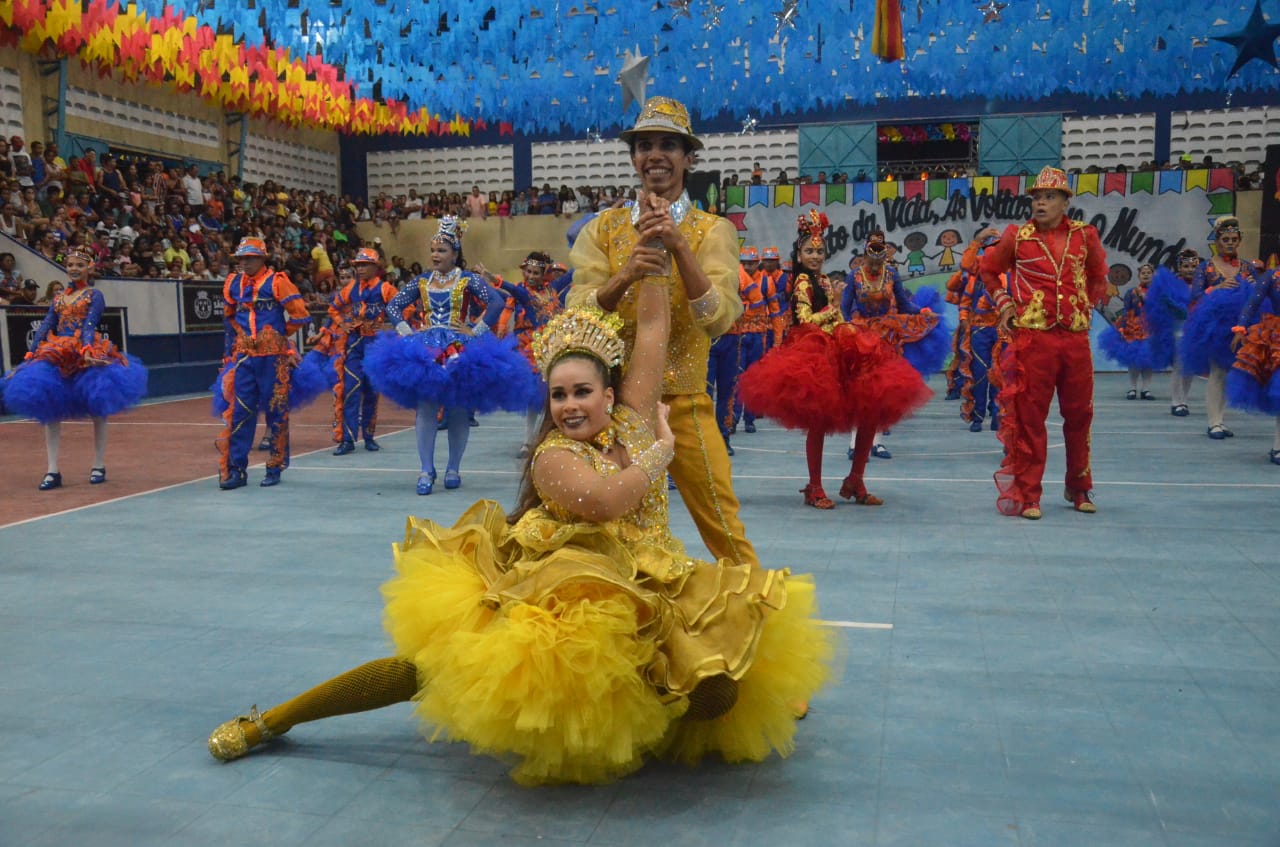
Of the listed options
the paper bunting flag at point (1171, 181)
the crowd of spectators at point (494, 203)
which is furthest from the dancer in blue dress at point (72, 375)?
the paper bunting flag at point (1171, 181)

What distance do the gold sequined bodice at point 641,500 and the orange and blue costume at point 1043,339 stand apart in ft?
14.5

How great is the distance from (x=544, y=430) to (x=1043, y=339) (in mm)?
4778

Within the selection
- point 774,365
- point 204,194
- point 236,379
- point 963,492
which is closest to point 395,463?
point 236,379

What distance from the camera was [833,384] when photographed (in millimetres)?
7219

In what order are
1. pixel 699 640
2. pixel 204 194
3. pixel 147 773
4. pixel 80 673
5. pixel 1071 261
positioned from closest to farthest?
pixel 699 640, pixel 147 773, pixel 80 673, pixel 1071 261, pixel 204 194

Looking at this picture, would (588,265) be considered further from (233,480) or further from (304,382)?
(304,382)

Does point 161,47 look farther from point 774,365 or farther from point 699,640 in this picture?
point 699,640

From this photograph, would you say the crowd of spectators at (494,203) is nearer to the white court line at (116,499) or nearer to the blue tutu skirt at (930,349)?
the blue tutu skirt at (930,349)

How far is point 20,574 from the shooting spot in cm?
586

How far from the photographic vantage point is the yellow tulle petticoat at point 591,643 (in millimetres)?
2730

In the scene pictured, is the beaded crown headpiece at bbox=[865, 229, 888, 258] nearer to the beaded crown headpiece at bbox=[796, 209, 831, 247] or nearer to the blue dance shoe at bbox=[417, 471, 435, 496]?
the beaded crown headpiece at bbox=[796, 209, 831, 247]

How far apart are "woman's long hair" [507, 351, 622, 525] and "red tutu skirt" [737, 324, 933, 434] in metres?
3.98

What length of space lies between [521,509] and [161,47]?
58.0 feet

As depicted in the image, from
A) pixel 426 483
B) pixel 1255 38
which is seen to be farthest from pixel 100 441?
pixel 1255 38
